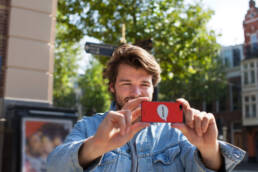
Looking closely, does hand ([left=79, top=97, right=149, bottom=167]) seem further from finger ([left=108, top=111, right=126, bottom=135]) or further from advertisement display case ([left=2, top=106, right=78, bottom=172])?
advertisement display case ([left=2, top=106, right=78, bottom=172])

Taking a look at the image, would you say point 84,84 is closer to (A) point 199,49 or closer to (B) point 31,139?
(A) point 199,49

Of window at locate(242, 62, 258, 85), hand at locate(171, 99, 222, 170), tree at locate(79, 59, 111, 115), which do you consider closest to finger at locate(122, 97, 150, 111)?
hand at locate(171, 99, 222, 170)

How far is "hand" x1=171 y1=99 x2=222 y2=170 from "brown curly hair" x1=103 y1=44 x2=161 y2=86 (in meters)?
0.35

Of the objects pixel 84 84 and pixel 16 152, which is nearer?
pixel 16 152

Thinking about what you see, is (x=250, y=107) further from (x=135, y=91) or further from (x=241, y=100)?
(x=135, y=91)

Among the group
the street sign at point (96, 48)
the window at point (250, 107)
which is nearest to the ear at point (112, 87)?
the street sign at point (96, 48)

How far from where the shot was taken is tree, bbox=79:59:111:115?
28.4m

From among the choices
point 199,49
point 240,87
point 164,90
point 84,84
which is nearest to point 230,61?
point 240,87

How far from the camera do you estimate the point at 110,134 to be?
4.06 feet

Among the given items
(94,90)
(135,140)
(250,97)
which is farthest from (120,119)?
(250,97)

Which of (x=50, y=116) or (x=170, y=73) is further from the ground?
(x=170, y=73)

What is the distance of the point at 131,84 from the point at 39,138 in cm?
451

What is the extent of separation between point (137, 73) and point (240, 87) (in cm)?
3018

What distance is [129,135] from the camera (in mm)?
1259
